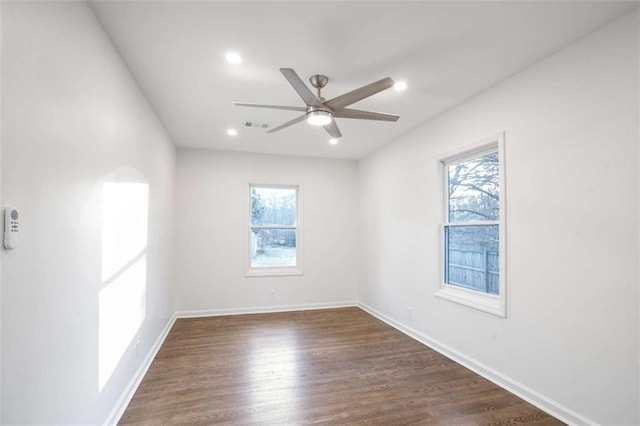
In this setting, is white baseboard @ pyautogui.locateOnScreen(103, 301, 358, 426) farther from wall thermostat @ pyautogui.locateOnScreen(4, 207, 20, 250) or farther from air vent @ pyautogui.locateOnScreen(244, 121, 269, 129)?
air vent @ pyautogui.locateOnScreen(244, 121, 269, 129)

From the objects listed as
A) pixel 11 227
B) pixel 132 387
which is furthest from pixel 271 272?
pixel 11 227

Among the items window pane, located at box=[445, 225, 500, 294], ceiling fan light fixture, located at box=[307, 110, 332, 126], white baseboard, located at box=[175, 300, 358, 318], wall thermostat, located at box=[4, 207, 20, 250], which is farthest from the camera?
white baseboard, located at box=[175, 300, 358, 318]

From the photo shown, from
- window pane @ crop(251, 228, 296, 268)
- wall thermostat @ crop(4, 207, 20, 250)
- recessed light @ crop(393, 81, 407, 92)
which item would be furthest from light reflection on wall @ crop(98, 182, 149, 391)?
window pane @ crop(251, 228, 296, 268)

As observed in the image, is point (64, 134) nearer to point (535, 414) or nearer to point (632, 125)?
point (632, 125)

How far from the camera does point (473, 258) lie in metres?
3.36

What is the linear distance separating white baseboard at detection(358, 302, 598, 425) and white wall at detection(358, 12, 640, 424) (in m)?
0.03

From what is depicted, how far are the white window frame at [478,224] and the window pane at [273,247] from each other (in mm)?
2756

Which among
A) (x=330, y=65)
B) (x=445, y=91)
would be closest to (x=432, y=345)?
(x=445, y=91)

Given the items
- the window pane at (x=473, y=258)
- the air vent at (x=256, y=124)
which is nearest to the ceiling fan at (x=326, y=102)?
the air vent at (x=256, y=124)

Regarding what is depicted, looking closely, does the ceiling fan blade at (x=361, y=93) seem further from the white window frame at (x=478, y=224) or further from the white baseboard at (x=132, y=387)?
the white baseboard at (x=132, y=387)

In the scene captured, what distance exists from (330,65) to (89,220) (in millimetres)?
1957

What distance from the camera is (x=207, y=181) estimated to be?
17.3ft

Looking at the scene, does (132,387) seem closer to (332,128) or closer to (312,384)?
(312,384)

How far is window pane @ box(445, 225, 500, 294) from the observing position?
3.09 metres
